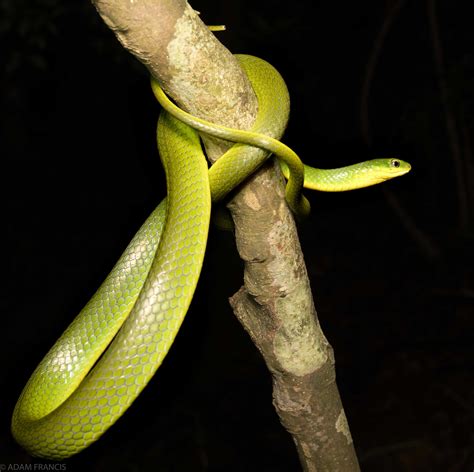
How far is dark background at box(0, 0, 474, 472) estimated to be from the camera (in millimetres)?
4375

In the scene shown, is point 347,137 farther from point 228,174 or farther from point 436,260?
point 228,174

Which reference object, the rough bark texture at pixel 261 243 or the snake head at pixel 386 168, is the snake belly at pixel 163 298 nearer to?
the rough bark texture at pixel 261 243

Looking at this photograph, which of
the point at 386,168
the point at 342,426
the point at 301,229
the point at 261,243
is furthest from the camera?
the point at 301,229

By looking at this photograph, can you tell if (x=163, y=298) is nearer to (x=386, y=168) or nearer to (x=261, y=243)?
(x=261, y=243)

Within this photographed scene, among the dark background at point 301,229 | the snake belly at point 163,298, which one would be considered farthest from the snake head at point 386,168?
the dark background at point 301,229

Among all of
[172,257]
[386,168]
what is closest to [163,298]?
[172,257]

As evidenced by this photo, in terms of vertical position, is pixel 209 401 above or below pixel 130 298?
below

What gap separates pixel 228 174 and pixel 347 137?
20.0 feet

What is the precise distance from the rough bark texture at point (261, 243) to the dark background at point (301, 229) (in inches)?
90.3

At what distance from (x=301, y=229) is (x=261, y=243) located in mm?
5307

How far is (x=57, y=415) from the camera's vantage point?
173 cm

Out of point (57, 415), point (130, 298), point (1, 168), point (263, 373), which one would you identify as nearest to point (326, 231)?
point (263, 373)

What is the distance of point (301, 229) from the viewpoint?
6.89m

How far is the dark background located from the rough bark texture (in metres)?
2.29
